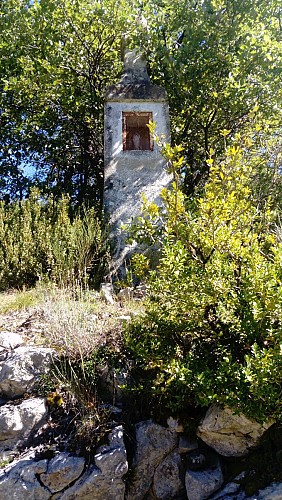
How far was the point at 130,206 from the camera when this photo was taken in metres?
6.57

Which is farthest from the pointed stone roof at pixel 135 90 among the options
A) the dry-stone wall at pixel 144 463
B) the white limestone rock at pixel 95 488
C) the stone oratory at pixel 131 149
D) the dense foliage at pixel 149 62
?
the white limestone rock at pixel 95 488

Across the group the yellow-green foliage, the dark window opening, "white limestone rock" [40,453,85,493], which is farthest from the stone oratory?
"white limestone rock" [40,453,85,493]

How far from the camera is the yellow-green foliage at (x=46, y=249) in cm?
561

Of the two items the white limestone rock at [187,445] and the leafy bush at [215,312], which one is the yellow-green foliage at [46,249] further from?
the white limestone rock at [187,445]

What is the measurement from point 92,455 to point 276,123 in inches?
292

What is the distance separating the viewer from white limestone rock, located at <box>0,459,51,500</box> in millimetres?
2947

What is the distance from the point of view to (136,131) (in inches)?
290

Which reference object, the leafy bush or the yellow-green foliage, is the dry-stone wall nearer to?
the leafy bush

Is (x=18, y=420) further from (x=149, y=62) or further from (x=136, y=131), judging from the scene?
(x=149, y=62)

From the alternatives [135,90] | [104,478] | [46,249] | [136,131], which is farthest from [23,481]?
[135,90]

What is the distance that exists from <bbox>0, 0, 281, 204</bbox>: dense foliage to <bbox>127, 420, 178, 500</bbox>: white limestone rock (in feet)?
16.7

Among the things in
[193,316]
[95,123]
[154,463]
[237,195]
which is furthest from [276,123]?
[154,463]

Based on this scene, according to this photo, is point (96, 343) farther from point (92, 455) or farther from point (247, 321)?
point (247, 321)

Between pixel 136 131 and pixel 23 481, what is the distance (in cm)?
576
